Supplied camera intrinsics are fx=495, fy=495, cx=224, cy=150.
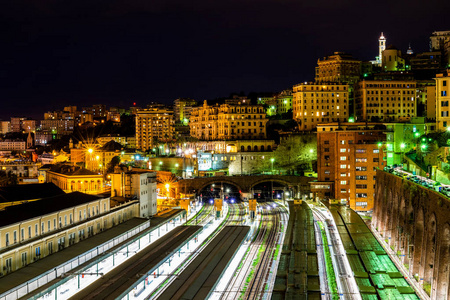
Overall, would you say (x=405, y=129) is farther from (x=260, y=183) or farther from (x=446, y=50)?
(x=446, y=50)

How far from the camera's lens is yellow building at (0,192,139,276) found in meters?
27.1

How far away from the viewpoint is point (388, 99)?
8038cm

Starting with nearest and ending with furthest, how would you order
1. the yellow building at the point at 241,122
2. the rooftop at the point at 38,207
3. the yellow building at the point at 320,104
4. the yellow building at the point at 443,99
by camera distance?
the rooftop at the point at 38,207, the yellow building at the point at 443,99, the yellow building at the point at 320,104, the yellow building at the point at 241,122

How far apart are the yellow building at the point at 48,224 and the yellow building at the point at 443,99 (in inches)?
1295

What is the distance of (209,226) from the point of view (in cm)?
4500

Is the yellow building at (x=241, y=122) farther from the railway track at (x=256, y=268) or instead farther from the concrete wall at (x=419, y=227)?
the concrete wall at (x=419, y=227)

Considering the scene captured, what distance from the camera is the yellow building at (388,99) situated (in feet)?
262

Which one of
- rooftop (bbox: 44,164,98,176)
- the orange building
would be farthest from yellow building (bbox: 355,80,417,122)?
rooftop (bbox: 44,164,98,176)

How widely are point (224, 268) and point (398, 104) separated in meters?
59.7

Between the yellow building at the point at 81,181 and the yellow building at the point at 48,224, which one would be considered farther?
the yellow building at the point at 81,181

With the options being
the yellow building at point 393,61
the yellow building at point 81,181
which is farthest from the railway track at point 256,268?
the yellow building at point 393,61

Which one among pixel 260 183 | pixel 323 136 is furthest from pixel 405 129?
pixel 260 183

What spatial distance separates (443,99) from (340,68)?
44791mm

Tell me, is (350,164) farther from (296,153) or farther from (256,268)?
(256,268)
